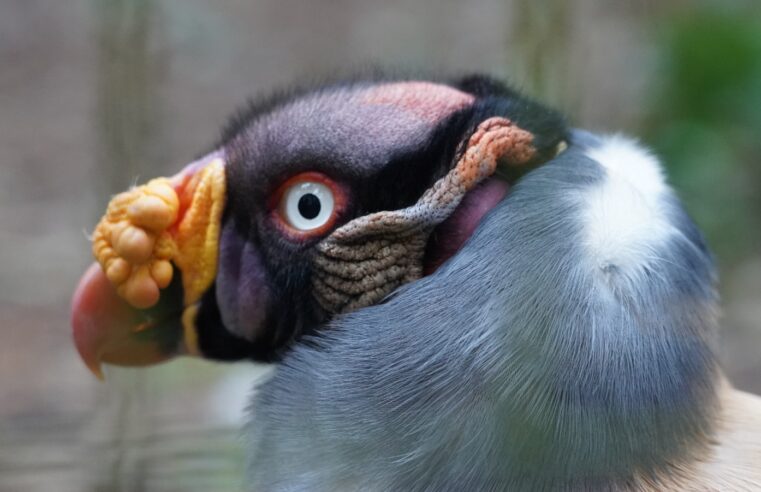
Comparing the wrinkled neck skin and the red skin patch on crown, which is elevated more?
the red skin patch on crown

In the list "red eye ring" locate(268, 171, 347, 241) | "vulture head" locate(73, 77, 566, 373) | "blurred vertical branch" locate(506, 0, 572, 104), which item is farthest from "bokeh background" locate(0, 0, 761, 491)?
"red eye ring" locate(268, 171, 347, 241)

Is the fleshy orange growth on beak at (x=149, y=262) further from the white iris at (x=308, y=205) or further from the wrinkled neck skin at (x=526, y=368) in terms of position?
the wrinkled neck skin at (x=526, y=368)

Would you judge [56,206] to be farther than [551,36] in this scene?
Yes

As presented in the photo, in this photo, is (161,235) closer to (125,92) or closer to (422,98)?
(125,92)

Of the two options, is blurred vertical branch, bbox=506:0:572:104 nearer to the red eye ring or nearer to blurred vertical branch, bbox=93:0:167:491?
the red eye ring

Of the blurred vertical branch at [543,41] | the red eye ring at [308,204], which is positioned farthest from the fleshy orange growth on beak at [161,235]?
the blurred vertical branch at [543,41]

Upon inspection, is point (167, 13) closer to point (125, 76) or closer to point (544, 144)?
point (125, 76)

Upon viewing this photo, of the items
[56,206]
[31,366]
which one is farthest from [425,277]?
[56,206]

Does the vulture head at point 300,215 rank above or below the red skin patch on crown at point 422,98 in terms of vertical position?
below
